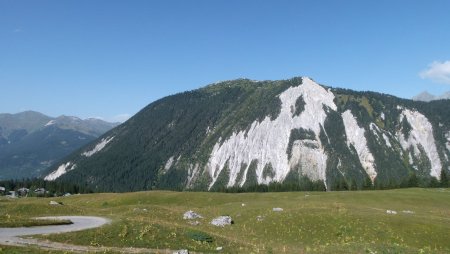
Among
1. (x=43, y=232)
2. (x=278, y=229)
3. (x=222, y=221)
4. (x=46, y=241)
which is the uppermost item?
(x=43, y=232)

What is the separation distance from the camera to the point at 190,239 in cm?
4216

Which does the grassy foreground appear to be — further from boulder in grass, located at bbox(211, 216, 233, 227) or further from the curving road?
the curving road

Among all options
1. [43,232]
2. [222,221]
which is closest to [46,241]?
[43,232]

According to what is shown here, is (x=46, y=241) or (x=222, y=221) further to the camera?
(x=222, y=221)

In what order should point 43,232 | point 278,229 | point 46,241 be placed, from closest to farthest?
point 46,241 < point 43,232 < point 278,229

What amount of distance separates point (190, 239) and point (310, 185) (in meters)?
125

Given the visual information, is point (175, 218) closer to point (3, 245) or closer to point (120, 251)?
point (120, 251)

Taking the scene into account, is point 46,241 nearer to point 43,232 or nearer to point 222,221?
point 43,232

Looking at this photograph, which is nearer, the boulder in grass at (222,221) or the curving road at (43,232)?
the curving road at (43,232)

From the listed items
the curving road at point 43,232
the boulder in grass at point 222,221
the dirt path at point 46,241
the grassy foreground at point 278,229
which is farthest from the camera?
the boulder in grass at point 222,221

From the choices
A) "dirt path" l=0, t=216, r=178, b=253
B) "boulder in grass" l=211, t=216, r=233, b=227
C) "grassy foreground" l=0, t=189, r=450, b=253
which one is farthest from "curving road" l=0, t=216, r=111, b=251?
"boulder in grass" l=211, t=216, r=233, b=227

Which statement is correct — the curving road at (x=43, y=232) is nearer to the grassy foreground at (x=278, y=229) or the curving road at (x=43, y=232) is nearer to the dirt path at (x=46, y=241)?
the dirt path at (x=46, y=241)

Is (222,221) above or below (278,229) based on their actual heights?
above

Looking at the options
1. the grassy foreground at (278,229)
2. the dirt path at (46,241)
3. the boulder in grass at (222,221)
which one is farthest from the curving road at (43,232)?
the boulder in grass at (222,221)
